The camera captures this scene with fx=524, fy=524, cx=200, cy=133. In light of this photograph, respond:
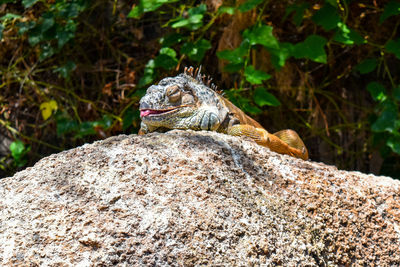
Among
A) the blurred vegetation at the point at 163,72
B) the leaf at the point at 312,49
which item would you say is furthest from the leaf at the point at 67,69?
the leaf at the point at 312,49

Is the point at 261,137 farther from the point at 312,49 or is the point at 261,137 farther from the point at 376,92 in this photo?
the point at 376,92

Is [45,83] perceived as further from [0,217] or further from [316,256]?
[316,256]

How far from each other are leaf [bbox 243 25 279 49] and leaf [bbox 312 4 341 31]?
50 centimetres

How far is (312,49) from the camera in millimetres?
3910

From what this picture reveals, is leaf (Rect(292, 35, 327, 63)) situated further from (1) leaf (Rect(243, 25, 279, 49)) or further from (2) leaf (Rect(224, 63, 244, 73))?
(2) leaf (Rect(224, 63, 244, 73))

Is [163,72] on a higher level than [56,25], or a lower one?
lower

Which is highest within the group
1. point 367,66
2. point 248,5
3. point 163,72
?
point 248,5

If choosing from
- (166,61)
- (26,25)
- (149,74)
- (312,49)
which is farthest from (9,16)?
(312,49)

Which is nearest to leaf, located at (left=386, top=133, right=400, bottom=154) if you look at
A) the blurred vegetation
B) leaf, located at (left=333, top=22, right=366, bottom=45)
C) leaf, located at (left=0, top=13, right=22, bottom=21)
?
the blurred vegetation

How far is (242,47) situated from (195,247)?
7.67ft

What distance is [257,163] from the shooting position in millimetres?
2176

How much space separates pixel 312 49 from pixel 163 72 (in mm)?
1271

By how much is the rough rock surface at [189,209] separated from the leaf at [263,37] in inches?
63.0

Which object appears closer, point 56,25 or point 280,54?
point 280,54
